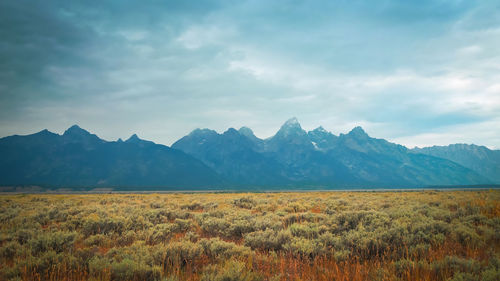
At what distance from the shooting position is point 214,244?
762 cm

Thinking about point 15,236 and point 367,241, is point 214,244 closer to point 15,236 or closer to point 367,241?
point 367,241

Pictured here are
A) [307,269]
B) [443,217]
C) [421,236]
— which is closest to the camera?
[307,269]

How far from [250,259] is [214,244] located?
58.5 inches

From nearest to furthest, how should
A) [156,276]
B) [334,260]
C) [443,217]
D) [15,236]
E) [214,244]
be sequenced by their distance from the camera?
[156,276] → [334,260] → [214,244] → [15,236] → [443,217]

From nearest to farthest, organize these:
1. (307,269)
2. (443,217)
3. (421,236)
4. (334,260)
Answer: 1. (307,269)
2. (334,260)
3. (421,236)
4. (443,217)

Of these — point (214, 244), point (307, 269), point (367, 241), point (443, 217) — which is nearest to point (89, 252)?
point (214, 244)

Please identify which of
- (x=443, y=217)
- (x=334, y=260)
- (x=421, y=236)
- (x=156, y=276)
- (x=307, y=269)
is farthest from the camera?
(x=443, y=217)

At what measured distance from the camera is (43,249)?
301 inches

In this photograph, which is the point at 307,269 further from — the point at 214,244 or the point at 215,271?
the point at 214,244

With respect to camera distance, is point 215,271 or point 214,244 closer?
point 215,271

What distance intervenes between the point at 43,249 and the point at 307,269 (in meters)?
7.84

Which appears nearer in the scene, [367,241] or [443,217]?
[367,241]

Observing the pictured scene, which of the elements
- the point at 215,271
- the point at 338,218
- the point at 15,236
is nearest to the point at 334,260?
the point at 215,271

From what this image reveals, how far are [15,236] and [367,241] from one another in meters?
12.0
